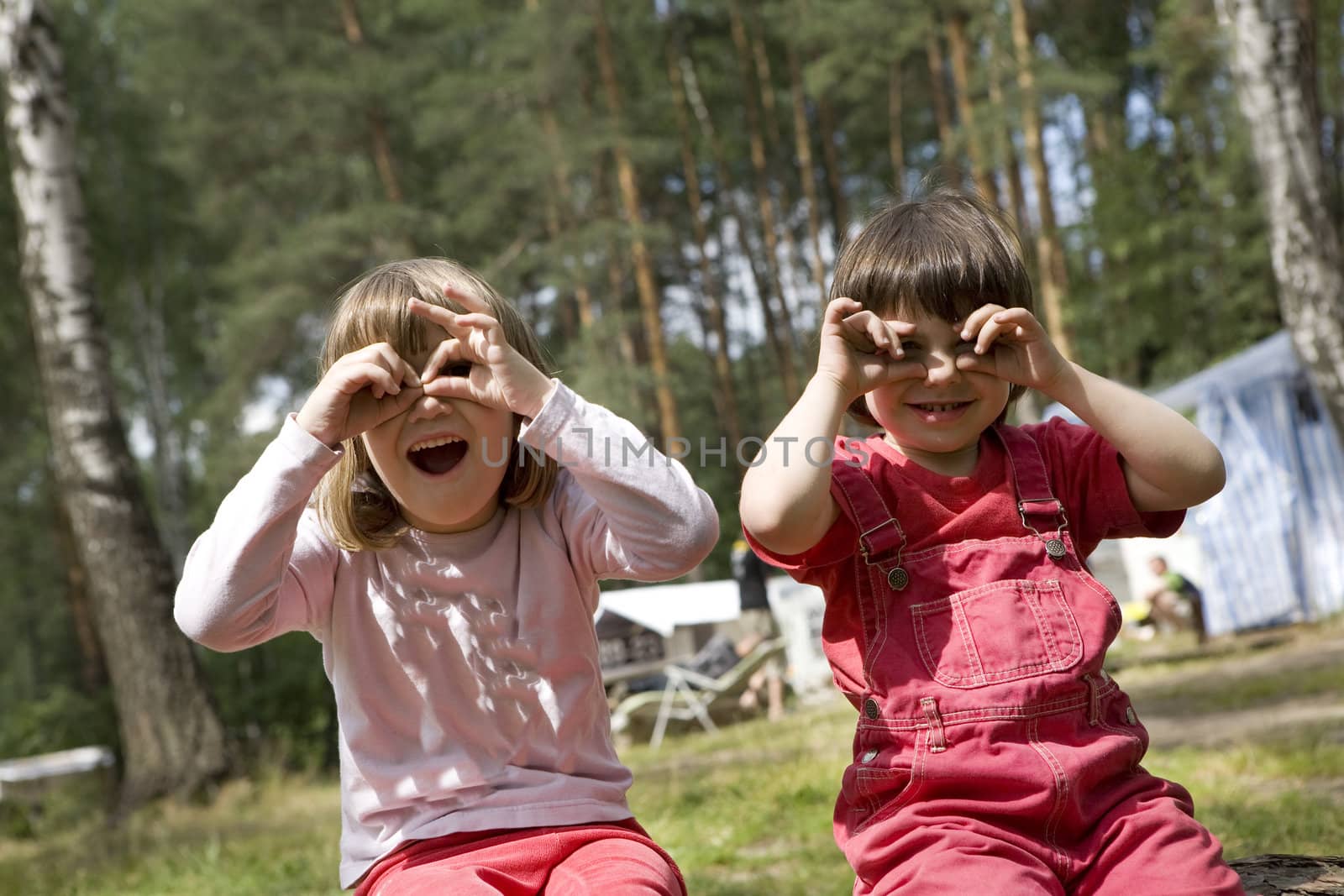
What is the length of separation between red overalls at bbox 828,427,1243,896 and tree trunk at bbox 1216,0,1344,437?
20.1 ft

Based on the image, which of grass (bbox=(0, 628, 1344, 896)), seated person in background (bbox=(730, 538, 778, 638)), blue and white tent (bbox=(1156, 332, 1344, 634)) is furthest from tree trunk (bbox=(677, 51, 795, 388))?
grass (bbox=(0, 628, 1344, 896))

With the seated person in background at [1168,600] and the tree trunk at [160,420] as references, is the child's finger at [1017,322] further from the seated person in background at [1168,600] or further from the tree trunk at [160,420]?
the tree trunk at [160,420]

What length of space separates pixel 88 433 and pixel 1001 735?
6552mm

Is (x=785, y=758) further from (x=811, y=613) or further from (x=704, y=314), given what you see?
(x=704, y=314)

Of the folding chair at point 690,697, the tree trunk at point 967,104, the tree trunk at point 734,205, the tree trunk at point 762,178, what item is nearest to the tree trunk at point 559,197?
the tree trunk at point 762,178

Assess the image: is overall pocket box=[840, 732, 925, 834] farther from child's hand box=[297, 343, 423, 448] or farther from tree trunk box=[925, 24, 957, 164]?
tree trunk box=[925, 24, 957, 164]

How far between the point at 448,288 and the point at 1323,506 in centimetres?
1129

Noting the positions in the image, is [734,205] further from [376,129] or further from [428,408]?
[428,408]

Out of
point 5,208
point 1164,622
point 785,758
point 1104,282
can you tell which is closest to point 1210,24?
point 1104,282

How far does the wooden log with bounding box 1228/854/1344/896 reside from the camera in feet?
6.03

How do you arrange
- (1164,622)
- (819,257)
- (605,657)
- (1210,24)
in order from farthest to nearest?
(819,257) → (1210,24) → (1164,622) → (605,657)

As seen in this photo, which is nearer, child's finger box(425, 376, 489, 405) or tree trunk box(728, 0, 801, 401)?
child's finger box(425, 376, 489, 405)

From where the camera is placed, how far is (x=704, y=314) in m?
24.2

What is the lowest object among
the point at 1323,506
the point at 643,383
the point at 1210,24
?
the point at 1323,506
